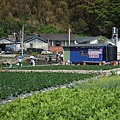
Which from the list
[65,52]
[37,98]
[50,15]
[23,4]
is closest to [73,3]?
[50,15]

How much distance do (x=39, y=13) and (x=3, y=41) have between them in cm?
2822

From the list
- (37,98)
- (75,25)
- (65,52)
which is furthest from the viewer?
A: (75,25)

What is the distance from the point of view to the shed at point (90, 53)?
3350 centimetres

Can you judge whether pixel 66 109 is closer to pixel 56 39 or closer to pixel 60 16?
pixel 56 39

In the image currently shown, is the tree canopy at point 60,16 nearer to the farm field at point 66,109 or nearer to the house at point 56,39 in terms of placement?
the house at point 56,39

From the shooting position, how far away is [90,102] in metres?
7.77

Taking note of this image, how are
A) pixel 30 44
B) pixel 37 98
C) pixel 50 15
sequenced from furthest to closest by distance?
pixel 50 15 < pixel 30 44 < pixel 37 98

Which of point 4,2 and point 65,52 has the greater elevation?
point 4,2

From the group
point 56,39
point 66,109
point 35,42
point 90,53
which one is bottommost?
point 66,109

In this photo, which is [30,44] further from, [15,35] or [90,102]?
[90,102]

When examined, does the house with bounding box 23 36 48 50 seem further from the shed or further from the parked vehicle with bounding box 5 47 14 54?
the shed

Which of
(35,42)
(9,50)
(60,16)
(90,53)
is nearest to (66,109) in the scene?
(90,53)

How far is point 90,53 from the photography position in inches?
1337

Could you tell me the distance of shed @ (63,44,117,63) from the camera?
33500 millimetres
